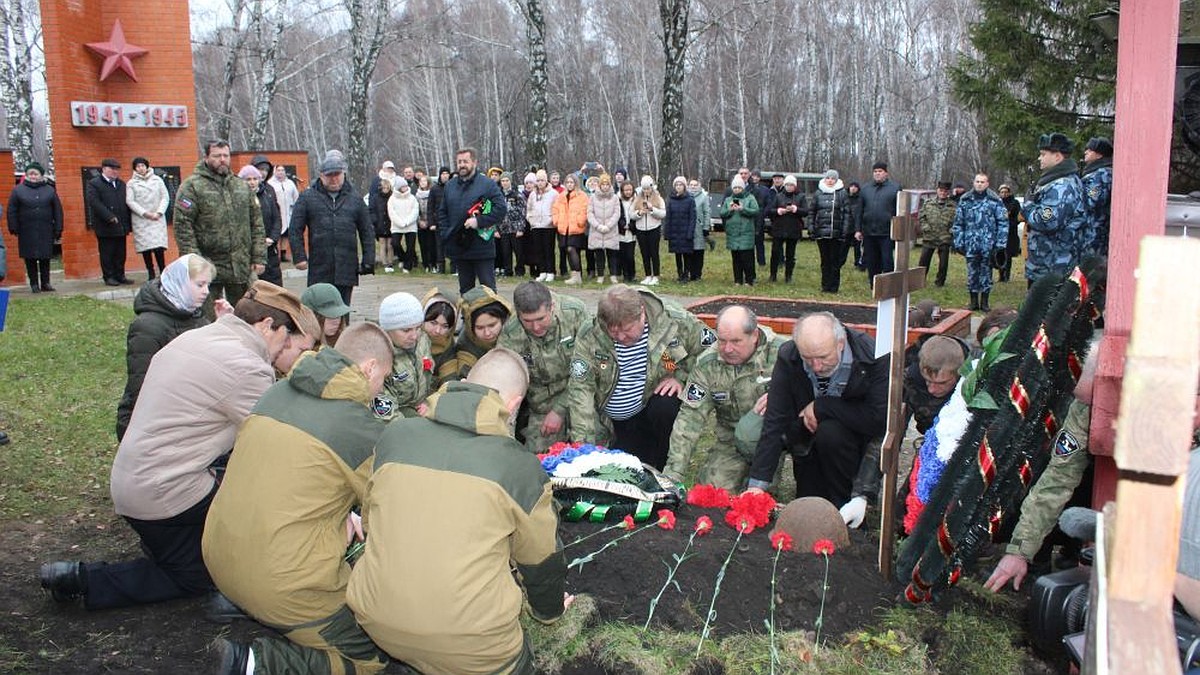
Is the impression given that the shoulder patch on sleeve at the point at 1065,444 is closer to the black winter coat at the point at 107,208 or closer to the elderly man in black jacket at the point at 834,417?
the elderly man in black jacket at the point at 834,417

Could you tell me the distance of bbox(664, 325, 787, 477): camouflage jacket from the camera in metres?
5.66

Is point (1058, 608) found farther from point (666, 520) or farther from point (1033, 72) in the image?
point (1033, 72)

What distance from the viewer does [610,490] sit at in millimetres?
4852

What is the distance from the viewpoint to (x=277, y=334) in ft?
16.1

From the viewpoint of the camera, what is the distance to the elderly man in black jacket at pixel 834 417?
17.1 feet

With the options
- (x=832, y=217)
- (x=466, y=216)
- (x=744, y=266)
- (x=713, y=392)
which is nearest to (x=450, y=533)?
(x=713, y=392)

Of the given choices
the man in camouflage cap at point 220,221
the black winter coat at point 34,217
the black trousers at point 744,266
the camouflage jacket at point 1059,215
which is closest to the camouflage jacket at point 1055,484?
the camouflage jacket at point 1059,215

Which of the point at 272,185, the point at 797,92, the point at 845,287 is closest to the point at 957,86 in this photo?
the point at 845,287

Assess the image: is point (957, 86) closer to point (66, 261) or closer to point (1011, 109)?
point (1011, 109)

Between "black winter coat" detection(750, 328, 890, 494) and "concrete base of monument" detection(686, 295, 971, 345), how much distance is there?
446cm

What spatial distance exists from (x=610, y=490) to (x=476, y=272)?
629 cm

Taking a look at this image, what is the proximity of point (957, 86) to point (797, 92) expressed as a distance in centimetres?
2549

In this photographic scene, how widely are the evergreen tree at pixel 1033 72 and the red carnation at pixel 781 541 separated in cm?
1238

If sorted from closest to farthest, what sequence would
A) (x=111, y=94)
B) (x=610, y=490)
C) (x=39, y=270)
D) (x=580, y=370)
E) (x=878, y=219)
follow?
(x=610, y=490), (x=580, y=370), (x=878, y=219), (x=39, y=270), (x=111, y=94)
